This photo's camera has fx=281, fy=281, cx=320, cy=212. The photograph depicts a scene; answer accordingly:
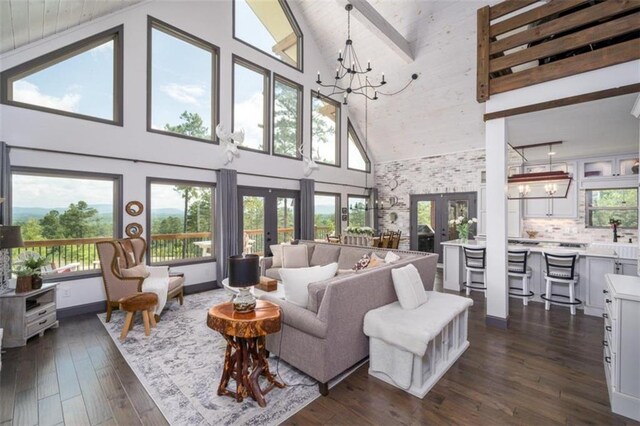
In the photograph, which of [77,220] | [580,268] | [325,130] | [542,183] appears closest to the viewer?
[580,268]

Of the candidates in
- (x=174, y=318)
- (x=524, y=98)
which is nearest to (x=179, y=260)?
(x=174, y=318)

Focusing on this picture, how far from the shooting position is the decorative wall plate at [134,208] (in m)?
4.83

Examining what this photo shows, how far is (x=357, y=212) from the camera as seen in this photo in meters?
9.76

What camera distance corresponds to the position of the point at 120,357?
3.05 metres

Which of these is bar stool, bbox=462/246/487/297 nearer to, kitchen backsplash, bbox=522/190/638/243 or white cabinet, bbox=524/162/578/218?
kitchen backsplash, bbox=522/190/638/243

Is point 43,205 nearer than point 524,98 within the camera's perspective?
No

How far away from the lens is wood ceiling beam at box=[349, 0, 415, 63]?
535 cm

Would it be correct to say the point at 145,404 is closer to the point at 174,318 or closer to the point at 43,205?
the point at 174,318

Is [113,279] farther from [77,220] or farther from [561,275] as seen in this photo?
[561,275]

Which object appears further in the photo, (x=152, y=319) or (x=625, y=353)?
(x=152, y=319)

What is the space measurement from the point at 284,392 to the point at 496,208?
139 inches

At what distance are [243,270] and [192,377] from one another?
1.28 metres

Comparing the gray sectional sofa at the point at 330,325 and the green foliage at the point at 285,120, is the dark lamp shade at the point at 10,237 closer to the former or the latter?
the gray sectional sofa at the point at 330,325

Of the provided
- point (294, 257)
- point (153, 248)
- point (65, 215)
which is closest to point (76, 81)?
point (65, 215)
